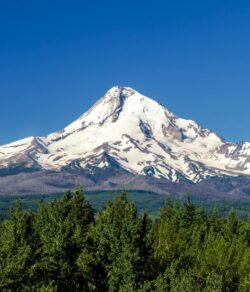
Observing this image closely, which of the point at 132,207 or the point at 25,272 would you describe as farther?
the point at 132,207

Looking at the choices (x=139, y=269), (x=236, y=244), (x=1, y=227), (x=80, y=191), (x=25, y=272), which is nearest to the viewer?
(x=25, y=272)

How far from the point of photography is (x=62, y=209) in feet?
294

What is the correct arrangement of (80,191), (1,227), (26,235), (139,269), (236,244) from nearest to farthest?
(139,269)
(26,235)
(1,227)
(236,244)
(80,191)

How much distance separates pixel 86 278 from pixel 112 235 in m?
5.76

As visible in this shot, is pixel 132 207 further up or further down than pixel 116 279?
further up

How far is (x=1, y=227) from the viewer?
8950 cm

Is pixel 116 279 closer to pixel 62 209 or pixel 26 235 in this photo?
pixel 26 235

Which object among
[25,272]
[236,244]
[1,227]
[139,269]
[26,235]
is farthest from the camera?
[236,244]

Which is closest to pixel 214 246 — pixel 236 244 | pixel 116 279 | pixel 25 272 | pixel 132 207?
pixel 236 244

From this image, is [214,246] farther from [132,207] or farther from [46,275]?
[46,275]

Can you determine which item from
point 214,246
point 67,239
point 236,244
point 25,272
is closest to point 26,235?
point 67,239

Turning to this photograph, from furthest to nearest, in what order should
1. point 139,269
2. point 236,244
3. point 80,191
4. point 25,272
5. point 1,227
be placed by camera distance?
point 80,191 < point 236,244 < point 1,227 < point 139,269 < point 25,272

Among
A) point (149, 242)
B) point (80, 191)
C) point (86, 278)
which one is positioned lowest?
point (86, 278)

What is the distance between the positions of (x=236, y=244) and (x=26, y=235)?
39690 millimetres
